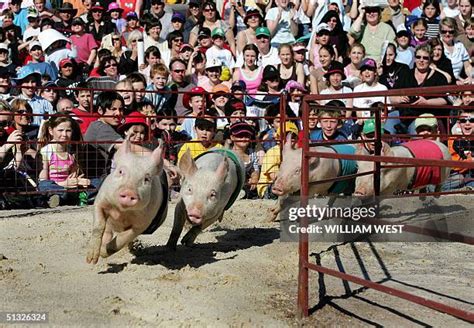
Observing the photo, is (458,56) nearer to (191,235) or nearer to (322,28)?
(322,28)

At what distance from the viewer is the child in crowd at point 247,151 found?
31.7 feet

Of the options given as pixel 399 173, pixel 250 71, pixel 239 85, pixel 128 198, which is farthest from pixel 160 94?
pixel 128 198

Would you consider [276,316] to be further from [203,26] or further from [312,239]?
[203,26]

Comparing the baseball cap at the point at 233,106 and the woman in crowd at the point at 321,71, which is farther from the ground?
the woman in crowd at the point at 321,71

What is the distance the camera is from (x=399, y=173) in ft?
25.5

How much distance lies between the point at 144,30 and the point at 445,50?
4.73 metres

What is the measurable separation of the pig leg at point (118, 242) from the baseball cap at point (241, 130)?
3994mm

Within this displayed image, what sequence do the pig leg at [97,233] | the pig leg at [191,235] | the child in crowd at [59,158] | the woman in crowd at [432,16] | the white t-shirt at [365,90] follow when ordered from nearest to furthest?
the pig leg at [97,233], the pig leg at [191,235], the child in crowd at [59,158], the white t-shirt at [365,90], the woman in crowd at [432,16]

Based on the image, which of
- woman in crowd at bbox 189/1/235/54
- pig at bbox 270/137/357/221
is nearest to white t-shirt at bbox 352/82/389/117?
woman in crowd at bbox 189/1/235/54

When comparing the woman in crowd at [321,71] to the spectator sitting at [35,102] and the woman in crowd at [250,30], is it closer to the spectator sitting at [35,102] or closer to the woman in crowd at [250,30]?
the woman in crowd at [250,30]

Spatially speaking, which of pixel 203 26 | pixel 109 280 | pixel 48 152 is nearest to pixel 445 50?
pixel 203 26

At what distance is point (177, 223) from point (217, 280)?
1.09 m

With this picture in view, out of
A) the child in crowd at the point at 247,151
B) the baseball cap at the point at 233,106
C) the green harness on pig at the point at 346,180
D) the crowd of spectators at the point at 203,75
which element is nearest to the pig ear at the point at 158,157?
the green harness on pig at the point at 346,180

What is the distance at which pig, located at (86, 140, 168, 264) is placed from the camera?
5551 mm
